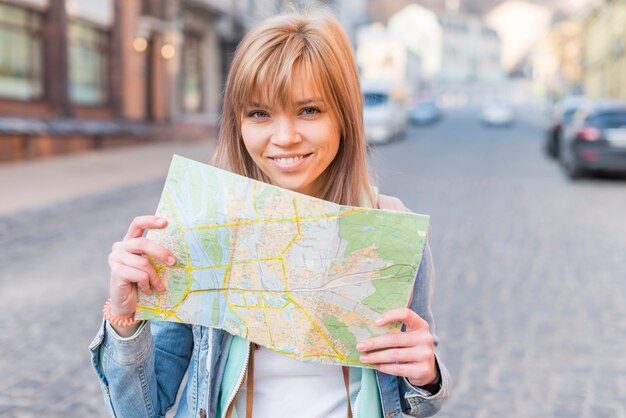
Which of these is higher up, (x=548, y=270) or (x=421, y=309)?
(x=421, y=309)

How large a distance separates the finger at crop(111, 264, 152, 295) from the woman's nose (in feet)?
1.24

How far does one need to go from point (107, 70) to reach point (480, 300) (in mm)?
19185

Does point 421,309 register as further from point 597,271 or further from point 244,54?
point 597,271

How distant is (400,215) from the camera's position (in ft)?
4.22

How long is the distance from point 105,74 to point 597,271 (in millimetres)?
18747

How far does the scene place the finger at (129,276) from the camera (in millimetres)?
1334

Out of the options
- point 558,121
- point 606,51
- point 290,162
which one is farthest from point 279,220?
point 606,51

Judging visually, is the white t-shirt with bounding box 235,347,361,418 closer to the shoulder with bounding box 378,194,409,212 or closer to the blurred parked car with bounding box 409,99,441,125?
the shoulder with bounding box 378,194,409,212

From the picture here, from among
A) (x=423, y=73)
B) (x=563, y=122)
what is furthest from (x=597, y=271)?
(x=423, y=73)

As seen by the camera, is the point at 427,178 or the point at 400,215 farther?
the point at 427,178

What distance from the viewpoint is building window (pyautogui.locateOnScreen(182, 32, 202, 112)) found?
28875 mm

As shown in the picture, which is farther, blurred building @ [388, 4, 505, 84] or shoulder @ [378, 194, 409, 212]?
blurred building @ [388, 4, 505, 84]

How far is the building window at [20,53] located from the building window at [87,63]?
1.43 m

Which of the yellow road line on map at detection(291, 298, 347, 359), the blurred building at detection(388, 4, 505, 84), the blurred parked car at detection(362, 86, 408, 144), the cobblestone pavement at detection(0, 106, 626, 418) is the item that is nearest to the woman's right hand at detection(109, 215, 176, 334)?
the yellow road line on map at detection(291, 298, 347, 359)
